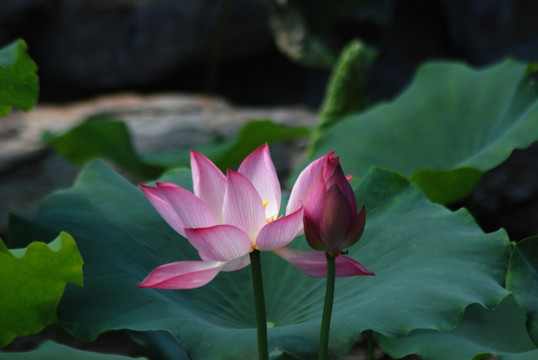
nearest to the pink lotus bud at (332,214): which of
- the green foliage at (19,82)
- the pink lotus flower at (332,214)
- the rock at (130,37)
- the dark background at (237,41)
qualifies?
the pink lotus flower at (332,214)

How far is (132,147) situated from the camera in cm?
190

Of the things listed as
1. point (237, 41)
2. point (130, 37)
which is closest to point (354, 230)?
point (130, 37)

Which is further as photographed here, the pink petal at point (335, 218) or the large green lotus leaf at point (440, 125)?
the large green lotus leaf at point (440, 125)

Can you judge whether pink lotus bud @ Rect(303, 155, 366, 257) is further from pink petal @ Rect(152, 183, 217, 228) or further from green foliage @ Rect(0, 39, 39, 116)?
green foliage @ Rect(0, 39, 39, 116)

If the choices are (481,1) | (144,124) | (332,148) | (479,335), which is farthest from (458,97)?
(481,1)

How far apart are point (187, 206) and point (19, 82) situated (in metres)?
0.31

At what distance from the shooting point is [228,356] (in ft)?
2.08

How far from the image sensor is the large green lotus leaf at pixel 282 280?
2.16 ft

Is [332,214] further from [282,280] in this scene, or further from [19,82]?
[19,82]

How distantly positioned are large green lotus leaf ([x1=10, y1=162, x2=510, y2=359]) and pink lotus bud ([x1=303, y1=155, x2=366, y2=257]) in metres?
0.11

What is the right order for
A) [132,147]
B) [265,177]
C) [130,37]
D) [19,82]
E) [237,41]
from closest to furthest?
[265,177]
[19,82]
[132,147]
[130,37]
[237,41]

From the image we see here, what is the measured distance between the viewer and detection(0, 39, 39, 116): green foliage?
2.50 feet

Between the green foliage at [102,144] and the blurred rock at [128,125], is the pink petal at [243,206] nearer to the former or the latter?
the green foliage at [102,144]

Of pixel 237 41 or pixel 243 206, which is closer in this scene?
pixel 243 206
